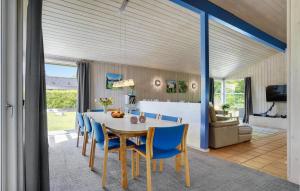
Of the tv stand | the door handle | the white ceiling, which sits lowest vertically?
the tv stand

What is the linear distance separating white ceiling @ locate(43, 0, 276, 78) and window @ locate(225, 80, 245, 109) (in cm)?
219

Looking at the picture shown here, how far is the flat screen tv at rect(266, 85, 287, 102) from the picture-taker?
6852 mm

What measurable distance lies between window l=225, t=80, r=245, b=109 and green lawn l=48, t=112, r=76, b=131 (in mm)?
7950

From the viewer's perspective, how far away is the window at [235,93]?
9.05 metres

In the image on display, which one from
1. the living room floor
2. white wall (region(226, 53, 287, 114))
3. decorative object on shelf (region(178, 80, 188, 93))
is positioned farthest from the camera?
decorative object on shelf (region(178, 80, 188, 93))

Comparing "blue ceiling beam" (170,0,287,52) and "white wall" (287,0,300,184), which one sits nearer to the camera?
"white wall" (287,0,300,184)

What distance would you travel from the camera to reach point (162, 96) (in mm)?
7746

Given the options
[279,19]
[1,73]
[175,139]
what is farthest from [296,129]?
[279,19]

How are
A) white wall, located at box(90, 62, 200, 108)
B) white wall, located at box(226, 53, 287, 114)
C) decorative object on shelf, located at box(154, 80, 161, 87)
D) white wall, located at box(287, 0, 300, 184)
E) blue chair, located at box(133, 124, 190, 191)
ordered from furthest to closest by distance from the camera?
decorative object on shelf, located at box(154, 80, 161, 87), white wall, located at box(226, 53, 287, 114), white wall, located at box(90, 62, 200, 108), white wall, located at box(287, 0, 300, 184), blue chair, located at box(133, 124, 190, 191)

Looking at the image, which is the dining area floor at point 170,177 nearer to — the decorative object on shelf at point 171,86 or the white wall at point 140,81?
the white wall at point 140,81

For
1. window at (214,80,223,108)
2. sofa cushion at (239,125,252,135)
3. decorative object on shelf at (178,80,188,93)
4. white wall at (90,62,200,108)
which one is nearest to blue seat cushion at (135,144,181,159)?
sofa cushion at (239,125,252,135)

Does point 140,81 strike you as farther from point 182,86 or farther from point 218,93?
point 218,93

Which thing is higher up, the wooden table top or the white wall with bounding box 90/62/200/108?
the white wall with bounding box 90/62/200/108

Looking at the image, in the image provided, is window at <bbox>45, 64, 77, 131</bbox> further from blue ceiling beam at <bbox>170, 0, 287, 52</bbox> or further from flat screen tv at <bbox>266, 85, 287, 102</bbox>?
flat screen tv at <bbox>266, 85, 287, 102</bbox>
